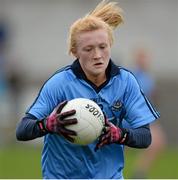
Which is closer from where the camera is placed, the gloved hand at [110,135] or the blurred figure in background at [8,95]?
the gloved hand at [110,135]

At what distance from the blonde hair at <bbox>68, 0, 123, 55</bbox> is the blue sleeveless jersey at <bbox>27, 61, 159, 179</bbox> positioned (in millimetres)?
259

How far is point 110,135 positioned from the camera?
24.6 ft

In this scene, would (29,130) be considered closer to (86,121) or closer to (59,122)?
(59,122)

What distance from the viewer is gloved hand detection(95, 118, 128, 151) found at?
748 centimetres

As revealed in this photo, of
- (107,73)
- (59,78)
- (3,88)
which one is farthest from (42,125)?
(3,88)

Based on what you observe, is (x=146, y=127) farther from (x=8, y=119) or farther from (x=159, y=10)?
(x=159, y=10)

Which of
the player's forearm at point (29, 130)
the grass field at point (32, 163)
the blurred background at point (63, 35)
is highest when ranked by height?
the blurred background at point (63, 35)

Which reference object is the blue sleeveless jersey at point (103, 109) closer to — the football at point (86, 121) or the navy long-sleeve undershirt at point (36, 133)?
the navy long-sleeve undershirt at point (36, 133)

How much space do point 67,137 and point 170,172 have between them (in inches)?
333

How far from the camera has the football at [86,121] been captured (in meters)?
7.48

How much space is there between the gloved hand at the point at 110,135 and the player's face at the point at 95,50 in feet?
1.61

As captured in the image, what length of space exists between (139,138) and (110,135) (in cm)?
38

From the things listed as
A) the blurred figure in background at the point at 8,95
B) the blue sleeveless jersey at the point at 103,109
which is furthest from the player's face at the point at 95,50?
the blurred figure in background at the point at 8,95

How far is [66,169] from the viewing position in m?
7.93
